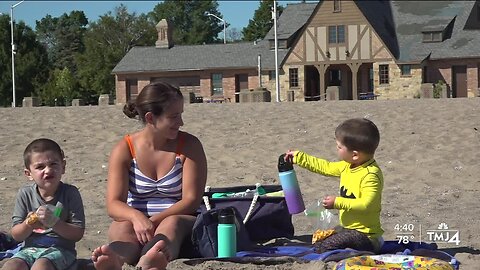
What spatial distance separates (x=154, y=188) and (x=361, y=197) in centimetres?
123

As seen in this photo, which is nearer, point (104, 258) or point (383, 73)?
point (104, 258)

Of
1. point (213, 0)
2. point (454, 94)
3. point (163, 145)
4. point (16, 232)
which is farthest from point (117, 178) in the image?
point (213, 0)

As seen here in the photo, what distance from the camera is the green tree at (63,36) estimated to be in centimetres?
7750

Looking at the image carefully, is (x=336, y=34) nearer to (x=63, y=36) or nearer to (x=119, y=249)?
(x=119, y=249)

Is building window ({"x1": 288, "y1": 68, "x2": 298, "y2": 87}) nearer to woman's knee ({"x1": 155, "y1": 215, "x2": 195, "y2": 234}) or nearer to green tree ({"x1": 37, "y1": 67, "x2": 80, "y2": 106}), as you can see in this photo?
green tree ({"x1": 37, "y1": 67, "x2": 80, "y2": 106})

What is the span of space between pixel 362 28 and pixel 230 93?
812 centimetres

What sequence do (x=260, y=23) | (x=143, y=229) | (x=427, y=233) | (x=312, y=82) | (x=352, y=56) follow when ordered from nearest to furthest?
1. (x=143, y=229)
2. (x=427, y=233)
3. (x=352, y=56)
4. (x=312, y=82)
5. (x=260, y=23)

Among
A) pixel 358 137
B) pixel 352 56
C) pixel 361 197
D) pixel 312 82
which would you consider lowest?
pixel 361 197

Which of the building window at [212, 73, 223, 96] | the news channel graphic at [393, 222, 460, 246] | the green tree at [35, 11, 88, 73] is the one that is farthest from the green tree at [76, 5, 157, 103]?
the news channel graphic at [393, 222, 460, 246]

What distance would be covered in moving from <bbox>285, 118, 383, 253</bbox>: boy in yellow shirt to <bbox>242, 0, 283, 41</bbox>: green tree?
63.0 m

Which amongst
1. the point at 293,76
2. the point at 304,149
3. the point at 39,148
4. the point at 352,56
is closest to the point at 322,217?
the point at 39,148

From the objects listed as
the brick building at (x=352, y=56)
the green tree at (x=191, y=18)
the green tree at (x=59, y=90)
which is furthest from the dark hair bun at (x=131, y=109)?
the green tree at (x=191, y=18)

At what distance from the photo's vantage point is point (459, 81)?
3966cm

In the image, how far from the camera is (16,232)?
4.37m
